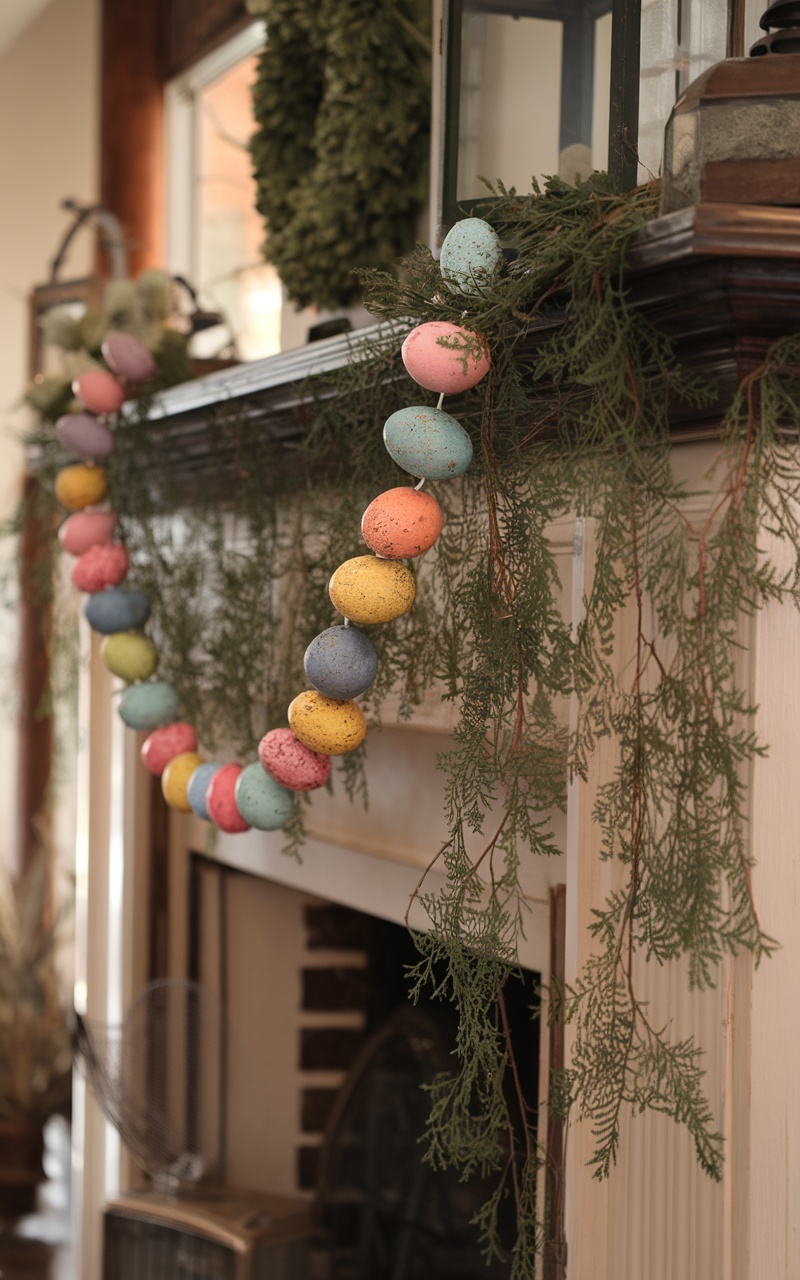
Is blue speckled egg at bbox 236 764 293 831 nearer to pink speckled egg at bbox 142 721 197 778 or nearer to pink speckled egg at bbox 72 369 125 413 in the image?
pink speckled egg at bbox 142 721 197 778

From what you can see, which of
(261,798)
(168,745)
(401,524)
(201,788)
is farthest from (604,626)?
(168,745)

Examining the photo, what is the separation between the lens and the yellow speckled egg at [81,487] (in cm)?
169

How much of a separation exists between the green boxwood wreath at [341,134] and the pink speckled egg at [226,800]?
0.63 metres

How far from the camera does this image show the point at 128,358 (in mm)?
1637

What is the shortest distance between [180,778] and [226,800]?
6.9 inches

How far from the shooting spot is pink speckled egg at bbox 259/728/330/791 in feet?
3.80

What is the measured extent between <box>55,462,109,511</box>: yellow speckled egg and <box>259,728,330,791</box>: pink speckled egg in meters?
0.66

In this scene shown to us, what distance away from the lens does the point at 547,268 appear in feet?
2.87

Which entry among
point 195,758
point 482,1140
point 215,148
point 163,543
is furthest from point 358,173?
point 215,148

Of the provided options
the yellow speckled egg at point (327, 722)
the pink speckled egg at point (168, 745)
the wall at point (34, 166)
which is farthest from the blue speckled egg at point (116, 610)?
the wall at point (34, 166)

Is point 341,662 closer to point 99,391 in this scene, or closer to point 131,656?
point 131,656

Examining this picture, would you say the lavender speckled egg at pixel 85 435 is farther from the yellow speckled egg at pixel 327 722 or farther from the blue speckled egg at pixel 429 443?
the blue speckled egg at pixel 429 443

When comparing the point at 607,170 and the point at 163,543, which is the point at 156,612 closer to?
the point at 163,543

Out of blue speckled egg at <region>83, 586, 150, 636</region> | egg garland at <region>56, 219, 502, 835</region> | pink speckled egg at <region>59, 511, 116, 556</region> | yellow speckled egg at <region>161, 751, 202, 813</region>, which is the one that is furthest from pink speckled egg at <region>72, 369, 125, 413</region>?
yellow speckled egg at <region>161, 751, 202, 813</region>
